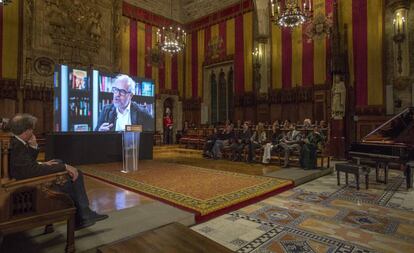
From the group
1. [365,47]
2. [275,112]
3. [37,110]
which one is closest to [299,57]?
[365,47]

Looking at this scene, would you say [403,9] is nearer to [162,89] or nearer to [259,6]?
[259,6]

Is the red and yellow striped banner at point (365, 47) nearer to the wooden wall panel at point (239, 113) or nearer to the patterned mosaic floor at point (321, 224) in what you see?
the wooden wall panel at point (239, 113)

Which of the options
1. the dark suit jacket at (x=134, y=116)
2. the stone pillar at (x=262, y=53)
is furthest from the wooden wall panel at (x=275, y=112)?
the dark suit jacket at (x=134, y=116)

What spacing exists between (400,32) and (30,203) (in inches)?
372

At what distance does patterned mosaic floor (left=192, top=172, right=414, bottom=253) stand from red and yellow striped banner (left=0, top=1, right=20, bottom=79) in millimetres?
9484

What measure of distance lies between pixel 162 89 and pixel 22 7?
638 centimetres

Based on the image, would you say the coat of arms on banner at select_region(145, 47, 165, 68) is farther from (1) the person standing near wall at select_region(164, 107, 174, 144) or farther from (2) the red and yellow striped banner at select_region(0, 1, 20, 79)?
(2) the red and yellow striped banner at select_region(0, 1, 20, 79)

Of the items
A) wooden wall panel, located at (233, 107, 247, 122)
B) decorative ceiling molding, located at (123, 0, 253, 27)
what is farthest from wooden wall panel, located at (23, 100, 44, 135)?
wooden wall panel, located at (233, 107, 247, 122)

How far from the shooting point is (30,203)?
1982mm

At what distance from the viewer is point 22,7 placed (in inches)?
362

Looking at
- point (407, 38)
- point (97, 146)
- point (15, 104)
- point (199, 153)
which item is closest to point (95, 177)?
point (97, 146)

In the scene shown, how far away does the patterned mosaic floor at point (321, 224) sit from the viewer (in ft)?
8.20

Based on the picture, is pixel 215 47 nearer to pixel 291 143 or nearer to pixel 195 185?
pixel 291 143

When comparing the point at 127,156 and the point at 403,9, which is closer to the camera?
the point at 127,156
